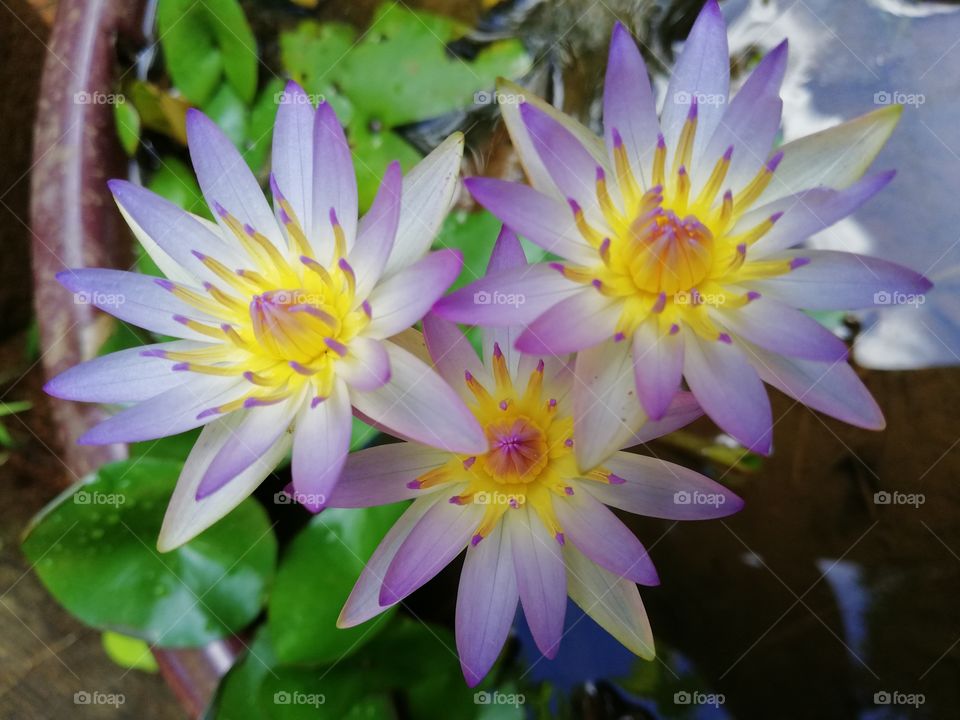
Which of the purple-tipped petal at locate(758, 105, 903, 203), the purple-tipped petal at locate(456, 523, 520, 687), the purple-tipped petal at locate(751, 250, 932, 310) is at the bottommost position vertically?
the purple-tipped petal at locate(456, 523, 520, 687)

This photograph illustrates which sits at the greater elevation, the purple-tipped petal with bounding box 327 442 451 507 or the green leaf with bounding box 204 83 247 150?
the green leaf with bounding box 204 83 247 150

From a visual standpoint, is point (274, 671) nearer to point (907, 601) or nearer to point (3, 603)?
point (3, 603)

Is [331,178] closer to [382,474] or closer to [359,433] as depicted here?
[382,474]

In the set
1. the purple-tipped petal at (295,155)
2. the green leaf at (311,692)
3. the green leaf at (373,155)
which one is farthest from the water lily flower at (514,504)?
the green leaf at (373,155)

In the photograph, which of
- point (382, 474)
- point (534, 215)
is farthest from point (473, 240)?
point (382, 474)

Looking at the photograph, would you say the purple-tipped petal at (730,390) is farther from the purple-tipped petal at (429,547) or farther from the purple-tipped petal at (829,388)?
the purple-tipped petal at (429,547)

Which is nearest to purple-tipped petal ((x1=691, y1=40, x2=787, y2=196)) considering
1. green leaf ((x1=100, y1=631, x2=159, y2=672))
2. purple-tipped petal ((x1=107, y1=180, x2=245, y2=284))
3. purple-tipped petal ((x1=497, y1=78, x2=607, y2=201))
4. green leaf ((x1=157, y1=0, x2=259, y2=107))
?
purple-tipped petal ((x1=497, y1=78, x2=607, y2=201))

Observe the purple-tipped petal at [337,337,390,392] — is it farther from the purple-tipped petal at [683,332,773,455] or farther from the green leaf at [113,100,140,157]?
the green leaf at [113,100,140,157]

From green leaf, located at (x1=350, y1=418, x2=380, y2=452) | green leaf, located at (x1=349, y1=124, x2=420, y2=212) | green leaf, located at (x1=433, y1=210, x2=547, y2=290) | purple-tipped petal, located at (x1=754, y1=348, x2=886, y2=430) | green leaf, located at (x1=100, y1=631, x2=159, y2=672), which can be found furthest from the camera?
green leaf, located at (x1=100, y1=631, x2=159, y2=672)
